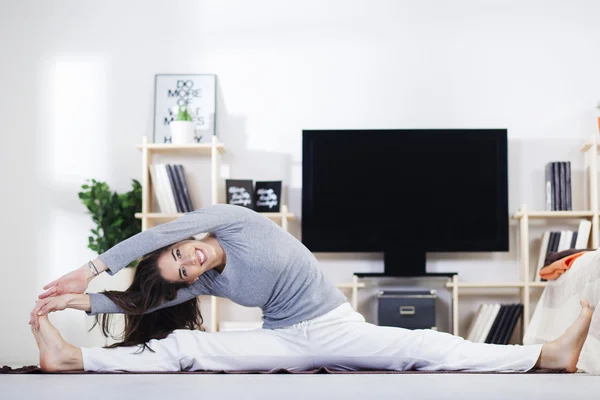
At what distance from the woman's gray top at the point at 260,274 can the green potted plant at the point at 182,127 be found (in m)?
2.26

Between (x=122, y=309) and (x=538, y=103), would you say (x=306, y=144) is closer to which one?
(x=538, y=103)

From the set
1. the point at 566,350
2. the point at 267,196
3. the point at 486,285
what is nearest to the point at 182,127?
the point at 267,196

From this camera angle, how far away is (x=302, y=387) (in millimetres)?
1657

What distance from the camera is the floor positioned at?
4.89 feet

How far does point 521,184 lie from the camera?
4.80 meters

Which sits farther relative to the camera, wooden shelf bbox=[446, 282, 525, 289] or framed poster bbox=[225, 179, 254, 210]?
framed poster bbox=[225, 179, 254, 210]

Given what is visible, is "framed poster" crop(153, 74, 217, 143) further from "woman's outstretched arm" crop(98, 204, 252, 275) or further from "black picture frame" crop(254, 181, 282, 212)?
"woman's outstretched arm" crop(98, 204, 252, 275)

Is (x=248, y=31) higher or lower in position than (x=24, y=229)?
higher

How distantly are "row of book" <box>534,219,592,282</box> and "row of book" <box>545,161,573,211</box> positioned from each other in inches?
5.5

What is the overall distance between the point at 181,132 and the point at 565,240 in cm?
226

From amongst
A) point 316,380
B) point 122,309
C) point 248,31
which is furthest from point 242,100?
point 316,380

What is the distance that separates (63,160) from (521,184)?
2716mm

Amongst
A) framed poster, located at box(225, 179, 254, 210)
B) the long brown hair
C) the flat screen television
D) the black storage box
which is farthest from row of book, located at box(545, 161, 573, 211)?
the long brown hair

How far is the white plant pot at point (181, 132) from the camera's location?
4730mm
